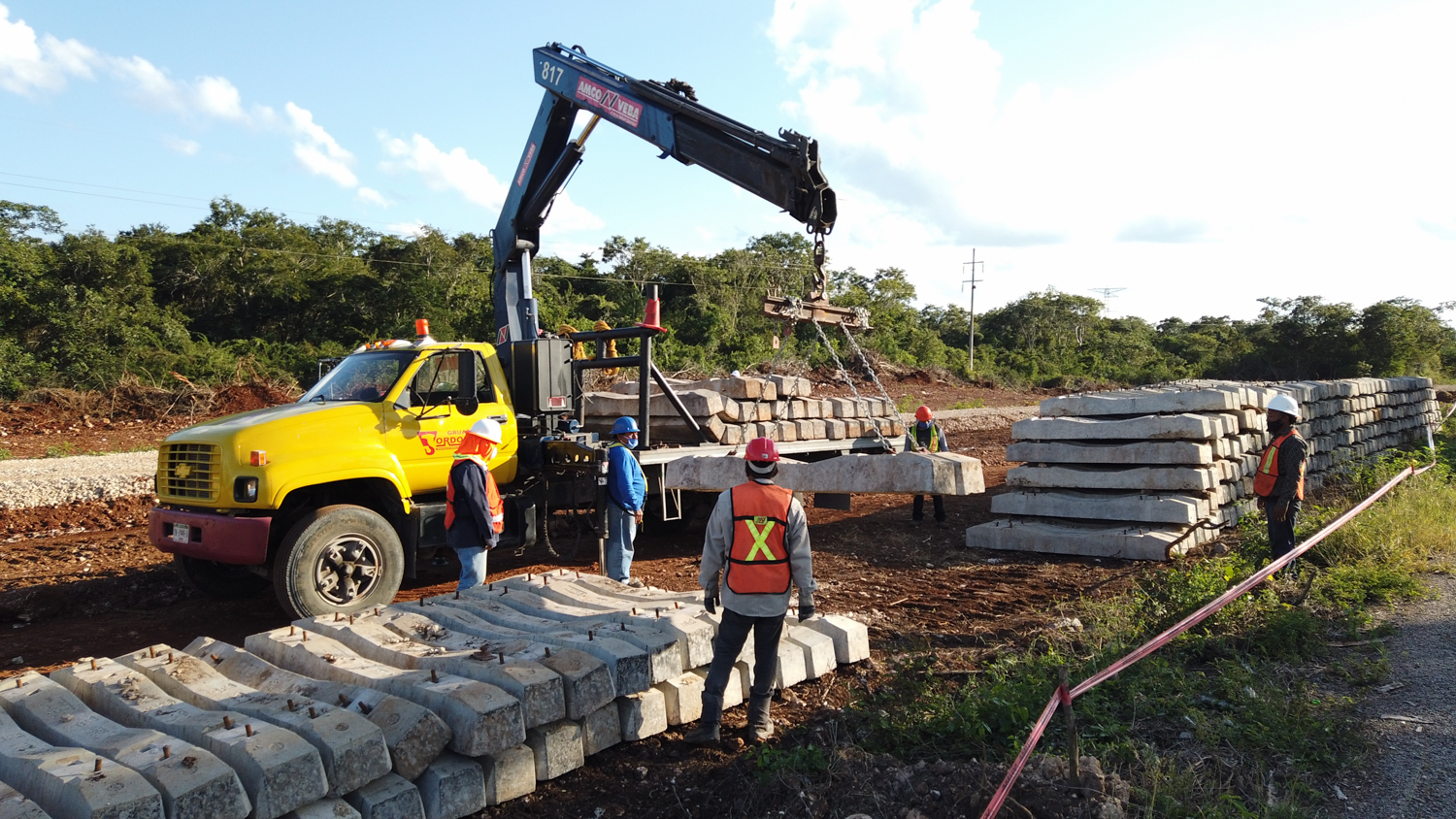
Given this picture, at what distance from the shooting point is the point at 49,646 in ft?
22.5

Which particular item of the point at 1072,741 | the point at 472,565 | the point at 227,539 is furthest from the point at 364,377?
the point at 1072,741

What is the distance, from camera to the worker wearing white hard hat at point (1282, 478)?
7320mm

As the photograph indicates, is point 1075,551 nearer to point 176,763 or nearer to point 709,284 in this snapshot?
point 176,763

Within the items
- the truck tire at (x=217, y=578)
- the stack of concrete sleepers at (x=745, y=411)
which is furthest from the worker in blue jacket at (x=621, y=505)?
the truck tire at (x=217, y=578)

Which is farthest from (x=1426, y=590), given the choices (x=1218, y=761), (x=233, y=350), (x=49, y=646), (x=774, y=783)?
(x=233, y=350)

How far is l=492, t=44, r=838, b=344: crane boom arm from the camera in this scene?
7797 millimetres

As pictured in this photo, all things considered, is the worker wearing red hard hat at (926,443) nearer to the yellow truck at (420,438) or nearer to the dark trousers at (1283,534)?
the yellow truck at (420,438)

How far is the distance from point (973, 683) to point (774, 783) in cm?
172

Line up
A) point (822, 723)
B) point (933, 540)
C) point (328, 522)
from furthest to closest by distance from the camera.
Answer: point (933, 540), point (328, 522), point (822, 723)

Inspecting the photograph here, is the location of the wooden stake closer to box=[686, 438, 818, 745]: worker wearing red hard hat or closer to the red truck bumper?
box=[686, 438, 818, 745]: worker wearing red hard hat

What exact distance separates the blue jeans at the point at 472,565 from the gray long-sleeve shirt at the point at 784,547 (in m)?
2.53

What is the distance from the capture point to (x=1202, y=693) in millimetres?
5043

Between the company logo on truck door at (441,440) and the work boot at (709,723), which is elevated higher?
the company logo on truck door at (441,440)

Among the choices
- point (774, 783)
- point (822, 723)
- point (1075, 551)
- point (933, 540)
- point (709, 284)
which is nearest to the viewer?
point (774, 783)
